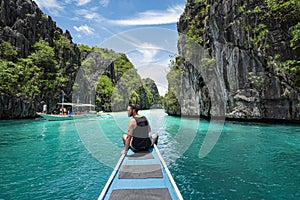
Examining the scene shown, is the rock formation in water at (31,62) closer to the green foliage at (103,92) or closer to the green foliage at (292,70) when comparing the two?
the green foliage at (103,92)

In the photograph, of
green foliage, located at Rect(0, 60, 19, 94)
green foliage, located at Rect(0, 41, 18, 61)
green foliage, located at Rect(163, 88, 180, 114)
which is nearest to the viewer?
green foliage, located at Rect(0, 60, 19, 94)

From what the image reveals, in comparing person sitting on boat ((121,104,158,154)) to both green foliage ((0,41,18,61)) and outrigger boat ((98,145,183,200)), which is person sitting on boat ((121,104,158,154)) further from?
green foliage ((0,41,18,61))

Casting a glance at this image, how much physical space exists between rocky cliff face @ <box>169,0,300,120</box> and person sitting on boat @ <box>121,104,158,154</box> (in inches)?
582

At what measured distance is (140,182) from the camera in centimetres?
304

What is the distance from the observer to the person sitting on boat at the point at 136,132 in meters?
4.47

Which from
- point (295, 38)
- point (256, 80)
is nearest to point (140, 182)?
point (295, 38)

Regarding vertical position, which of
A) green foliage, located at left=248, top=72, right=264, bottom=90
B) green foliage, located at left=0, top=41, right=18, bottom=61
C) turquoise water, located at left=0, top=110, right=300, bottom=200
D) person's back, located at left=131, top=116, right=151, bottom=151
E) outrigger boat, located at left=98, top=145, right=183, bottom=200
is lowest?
turquoise water, located at left=0, top=110, right=300, bottom=200

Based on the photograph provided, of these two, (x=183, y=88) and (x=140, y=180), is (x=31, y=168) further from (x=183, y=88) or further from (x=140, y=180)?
(x=183, y=88)

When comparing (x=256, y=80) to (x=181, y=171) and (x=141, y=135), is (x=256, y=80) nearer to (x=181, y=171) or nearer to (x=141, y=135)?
(x=181, y=171)

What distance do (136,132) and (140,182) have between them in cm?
162

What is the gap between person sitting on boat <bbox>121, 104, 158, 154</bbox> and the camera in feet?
14.7

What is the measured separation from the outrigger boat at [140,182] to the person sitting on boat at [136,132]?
531 millimetres

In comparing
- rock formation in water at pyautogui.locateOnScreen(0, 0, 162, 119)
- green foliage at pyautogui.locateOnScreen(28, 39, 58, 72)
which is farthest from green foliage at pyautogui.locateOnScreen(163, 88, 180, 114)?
green foliage at pyautogui.locateOnScreen(28, 39, 58, 72)

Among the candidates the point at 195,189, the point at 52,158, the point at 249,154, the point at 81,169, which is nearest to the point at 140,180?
the point at 195,189
